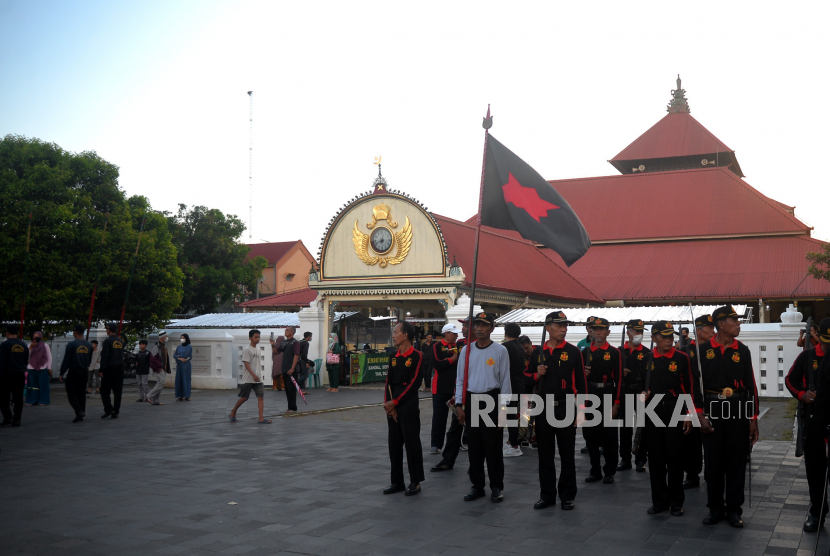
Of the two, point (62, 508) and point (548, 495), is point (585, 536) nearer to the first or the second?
point (548, 495)

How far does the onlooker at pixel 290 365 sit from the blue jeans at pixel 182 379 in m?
3.25

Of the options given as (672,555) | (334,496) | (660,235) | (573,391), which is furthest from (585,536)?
(660,235)

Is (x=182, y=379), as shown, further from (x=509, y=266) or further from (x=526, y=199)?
(x=526, y=199)

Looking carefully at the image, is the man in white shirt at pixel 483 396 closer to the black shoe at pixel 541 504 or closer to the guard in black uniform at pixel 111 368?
the black shoe at pixel 541 504

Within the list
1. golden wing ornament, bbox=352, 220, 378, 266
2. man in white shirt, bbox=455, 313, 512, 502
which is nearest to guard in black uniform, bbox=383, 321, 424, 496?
man in white shirt, bbox=455, 313, 512, 502

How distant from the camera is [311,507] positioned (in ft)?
22.7

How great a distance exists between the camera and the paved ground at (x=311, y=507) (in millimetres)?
5680

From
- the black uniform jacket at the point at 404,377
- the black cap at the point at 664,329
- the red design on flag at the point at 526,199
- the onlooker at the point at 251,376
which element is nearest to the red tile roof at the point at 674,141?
the onlooker at the point at 251,376

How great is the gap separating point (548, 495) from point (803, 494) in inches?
101

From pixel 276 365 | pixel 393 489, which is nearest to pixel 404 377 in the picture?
pixel 393 489

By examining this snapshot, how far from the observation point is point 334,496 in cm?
736

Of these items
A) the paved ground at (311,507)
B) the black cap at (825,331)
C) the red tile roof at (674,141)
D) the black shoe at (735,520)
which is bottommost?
the paved ground at (311,507)

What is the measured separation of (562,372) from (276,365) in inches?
571

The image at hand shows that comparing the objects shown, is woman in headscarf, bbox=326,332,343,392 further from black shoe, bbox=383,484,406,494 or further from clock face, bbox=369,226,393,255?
black shoe, bbox=383,484,406,494
